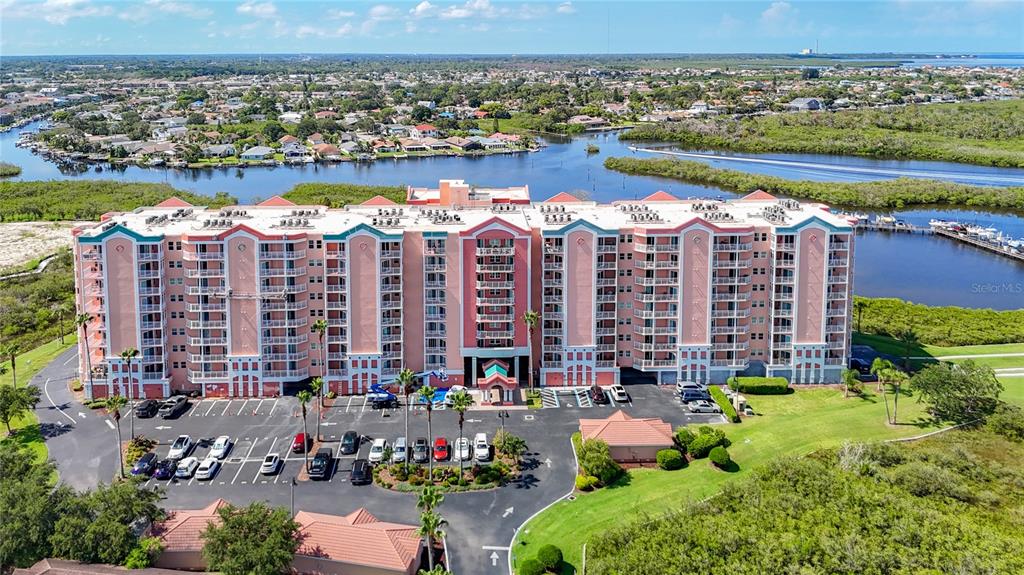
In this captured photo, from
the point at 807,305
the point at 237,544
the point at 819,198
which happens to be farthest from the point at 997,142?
the point at 237,544

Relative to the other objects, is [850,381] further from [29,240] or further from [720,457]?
[29,240]

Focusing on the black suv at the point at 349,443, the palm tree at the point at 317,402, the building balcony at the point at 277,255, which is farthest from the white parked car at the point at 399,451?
the building balcony at the point at 277,255

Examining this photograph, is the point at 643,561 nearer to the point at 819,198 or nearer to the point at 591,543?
the point at 591,543

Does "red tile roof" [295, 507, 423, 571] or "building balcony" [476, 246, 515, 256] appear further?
"building balcony" [476, 246, 515, 256]

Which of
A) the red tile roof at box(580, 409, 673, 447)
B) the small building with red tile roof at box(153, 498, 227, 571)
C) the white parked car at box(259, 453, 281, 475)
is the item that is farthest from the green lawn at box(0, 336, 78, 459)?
the red tile roof at box(580, 409, 673, 447)

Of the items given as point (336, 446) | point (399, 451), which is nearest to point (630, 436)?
point (399, 451)

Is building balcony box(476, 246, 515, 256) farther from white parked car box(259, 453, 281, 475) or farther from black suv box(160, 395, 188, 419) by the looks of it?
black suv box(160, 395, 188, 419)
